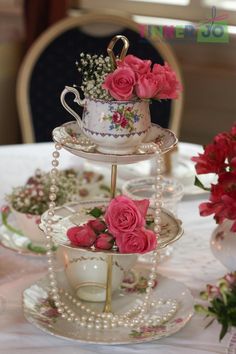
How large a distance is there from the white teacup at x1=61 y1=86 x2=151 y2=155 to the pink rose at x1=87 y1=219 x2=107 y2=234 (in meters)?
0.11

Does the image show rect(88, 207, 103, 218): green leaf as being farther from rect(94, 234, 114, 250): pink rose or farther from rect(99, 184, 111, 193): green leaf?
rect(99, 184, 111, 193): green leaf

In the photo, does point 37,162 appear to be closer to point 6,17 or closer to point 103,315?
point 103,315

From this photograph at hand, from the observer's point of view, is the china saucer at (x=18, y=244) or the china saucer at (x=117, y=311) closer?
the china saucer at (x=117, y=311)

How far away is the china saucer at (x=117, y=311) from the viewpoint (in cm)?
114

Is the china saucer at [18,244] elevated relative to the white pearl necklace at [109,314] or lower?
lower

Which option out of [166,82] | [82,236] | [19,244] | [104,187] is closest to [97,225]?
[82,236]

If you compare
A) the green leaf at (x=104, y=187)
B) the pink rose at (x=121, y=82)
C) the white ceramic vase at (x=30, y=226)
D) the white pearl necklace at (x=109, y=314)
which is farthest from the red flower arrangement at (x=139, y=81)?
the green leaf at (x=104, y=187)

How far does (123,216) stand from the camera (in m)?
1.08

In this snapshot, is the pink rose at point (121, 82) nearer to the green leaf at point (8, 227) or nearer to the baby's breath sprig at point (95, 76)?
the baby's breath sprig at point (95, 76)

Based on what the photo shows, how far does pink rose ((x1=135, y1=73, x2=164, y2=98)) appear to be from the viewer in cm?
108

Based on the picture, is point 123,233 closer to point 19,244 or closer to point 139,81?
point 139,81

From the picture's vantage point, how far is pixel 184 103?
2854 millimetres

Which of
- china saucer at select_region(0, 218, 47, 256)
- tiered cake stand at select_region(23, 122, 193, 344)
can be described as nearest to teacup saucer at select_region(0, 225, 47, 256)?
china saucer at select_region(0, 218, 47, 256)

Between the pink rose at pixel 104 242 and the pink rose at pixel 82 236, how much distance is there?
12 millimetres
